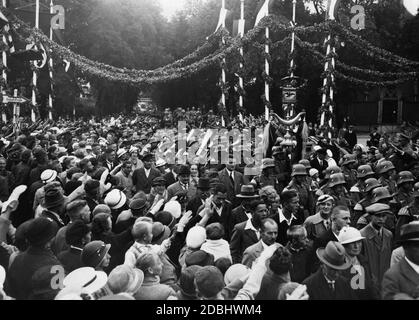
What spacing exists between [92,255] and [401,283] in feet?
8.73

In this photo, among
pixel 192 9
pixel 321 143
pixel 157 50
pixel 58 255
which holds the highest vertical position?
pixel 192 9

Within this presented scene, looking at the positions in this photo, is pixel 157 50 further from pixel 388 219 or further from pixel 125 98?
pixel 388 219

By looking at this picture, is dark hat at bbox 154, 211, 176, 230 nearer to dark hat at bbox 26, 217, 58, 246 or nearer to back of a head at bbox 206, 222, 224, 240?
back of a head at bbox 206, 222, 224, 240

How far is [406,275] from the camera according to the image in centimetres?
425

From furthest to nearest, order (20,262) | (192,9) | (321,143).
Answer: (192,9) → (321,143) → (20,262)

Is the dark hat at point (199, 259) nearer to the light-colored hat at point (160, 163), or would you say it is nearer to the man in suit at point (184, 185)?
the man in suit at point (184, 185)

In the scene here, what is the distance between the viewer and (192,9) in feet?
147

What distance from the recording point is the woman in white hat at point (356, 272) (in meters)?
4.35

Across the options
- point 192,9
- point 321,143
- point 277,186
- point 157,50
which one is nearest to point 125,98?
point 157,50

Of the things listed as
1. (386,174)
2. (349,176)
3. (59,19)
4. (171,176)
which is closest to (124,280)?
(171,176)

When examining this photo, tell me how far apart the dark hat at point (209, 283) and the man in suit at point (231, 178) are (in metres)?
5.31

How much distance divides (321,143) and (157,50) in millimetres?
31063

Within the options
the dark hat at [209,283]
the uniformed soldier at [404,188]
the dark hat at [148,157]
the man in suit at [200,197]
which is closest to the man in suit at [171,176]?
the dark hat at [148,157]

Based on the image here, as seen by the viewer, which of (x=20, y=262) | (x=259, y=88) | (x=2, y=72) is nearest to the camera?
(x=20, y=262)
